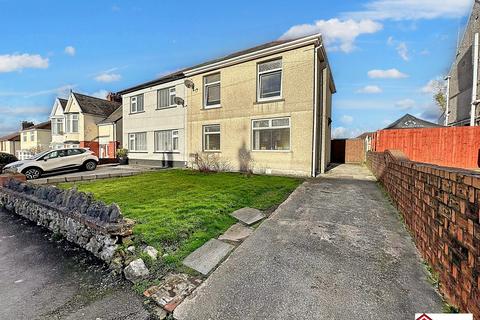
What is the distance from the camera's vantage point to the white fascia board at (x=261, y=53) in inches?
442

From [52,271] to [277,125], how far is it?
412 inches

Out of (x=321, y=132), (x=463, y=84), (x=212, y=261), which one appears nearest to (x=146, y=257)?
(x=212, y=261)

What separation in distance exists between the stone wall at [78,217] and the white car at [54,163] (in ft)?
16.0

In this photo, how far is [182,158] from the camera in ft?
57.3

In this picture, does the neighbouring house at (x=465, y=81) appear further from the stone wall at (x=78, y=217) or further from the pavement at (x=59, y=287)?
the pavement at (x=59, y=287)

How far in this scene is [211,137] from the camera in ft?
51.0

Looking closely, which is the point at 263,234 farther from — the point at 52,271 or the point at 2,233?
the point at 2,233

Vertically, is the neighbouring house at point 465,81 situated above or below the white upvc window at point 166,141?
above

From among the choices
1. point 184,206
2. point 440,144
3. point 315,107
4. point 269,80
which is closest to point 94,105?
point 269,80

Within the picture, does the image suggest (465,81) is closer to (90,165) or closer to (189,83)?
(189,83)

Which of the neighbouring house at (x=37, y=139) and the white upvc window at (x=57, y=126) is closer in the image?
the white upvc window at (x=57, y=126)

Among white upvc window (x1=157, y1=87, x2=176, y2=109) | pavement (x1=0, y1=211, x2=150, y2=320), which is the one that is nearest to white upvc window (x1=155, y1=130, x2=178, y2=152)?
white upvc window (x1=157, y1=87, x2=176, y2=109)

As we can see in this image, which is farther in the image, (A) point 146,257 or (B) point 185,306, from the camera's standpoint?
(A) point 146,257

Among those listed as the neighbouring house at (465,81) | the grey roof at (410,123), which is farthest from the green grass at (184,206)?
the grey roof at (410,123)
